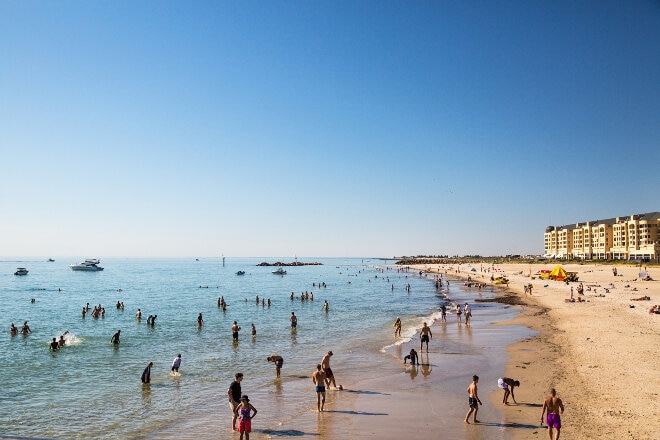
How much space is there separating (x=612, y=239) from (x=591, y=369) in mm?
117018

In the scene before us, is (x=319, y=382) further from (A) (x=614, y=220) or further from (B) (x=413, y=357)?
(A) (x=614, y=220)

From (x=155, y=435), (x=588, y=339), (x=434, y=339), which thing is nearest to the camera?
(x=155, y=435)

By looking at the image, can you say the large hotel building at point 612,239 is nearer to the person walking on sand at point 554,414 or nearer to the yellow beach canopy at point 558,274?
the yellow beach canopy at point 558,274

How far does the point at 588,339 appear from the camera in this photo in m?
23.4

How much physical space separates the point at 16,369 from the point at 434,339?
2359 cm

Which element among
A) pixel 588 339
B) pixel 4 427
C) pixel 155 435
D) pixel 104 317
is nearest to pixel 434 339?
pixel 588 339

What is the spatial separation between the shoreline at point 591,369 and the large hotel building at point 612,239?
73896 millimetres

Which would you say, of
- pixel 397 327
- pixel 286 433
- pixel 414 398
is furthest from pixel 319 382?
pixel 397 327

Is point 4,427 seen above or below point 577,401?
below

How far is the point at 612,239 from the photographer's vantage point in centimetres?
11406

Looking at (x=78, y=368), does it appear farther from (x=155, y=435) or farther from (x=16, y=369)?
(x=155, y=435)

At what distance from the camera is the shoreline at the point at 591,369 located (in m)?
12.0

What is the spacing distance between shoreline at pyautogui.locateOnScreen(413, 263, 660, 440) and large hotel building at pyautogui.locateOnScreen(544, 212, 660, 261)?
73896mm

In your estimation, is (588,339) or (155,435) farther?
(588,339)
